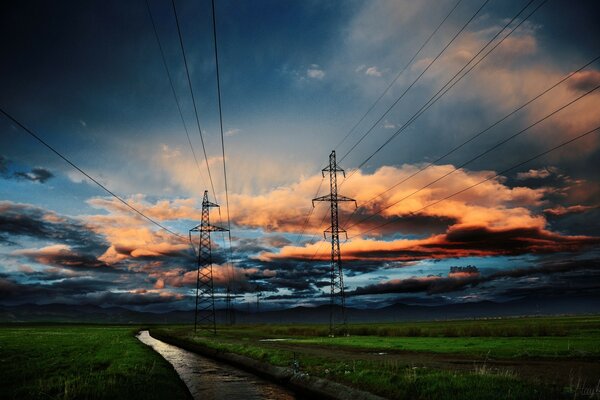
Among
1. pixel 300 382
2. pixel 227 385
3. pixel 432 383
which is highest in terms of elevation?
pixel 432 383

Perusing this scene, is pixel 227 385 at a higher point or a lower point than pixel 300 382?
lower

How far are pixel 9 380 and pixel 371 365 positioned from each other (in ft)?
75.7

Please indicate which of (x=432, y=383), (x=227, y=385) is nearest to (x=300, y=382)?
(x=227, y=385)

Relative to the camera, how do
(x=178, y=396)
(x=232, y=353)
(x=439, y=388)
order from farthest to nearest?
(x=232, y=353) → (x=178, y=396) → (x=439, y=388)

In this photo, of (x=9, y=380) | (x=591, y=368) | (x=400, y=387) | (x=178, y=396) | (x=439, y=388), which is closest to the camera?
(x=439, y=388)

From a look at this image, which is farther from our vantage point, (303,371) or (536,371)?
(303,371)

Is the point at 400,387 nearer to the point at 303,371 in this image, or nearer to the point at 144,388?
the point at 303,371

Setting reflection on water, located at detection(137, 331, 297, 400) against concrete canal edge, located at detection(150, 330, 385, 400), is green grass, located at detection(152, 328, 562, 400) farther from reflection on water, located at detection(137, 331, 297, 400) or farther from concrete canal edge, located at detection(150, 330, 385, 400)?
reflection on water, located at detection(137, 331, 297, 400)

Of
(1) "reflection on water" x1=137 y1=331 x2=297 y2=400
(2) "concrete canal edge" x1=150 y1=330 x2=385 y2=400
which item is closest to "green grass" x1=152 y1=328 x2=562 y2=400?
(2) "concrete canal edge" x1=150 y1=330 x2=385 y2=400

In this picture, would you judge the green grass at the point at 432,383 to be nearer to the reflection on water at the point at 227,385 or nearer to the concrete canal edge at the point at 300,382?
the concrete canal edge at the point at 300,382

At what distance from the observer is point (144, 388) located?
21.7m

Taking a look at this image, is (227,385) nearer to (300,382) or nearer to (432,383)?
(300,382)

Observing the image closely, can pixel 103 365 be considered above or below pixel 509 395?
below

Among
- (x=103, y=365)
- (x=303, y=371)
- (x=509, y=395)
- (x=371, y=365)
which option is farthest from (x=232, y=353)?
(x=509, y=395)
